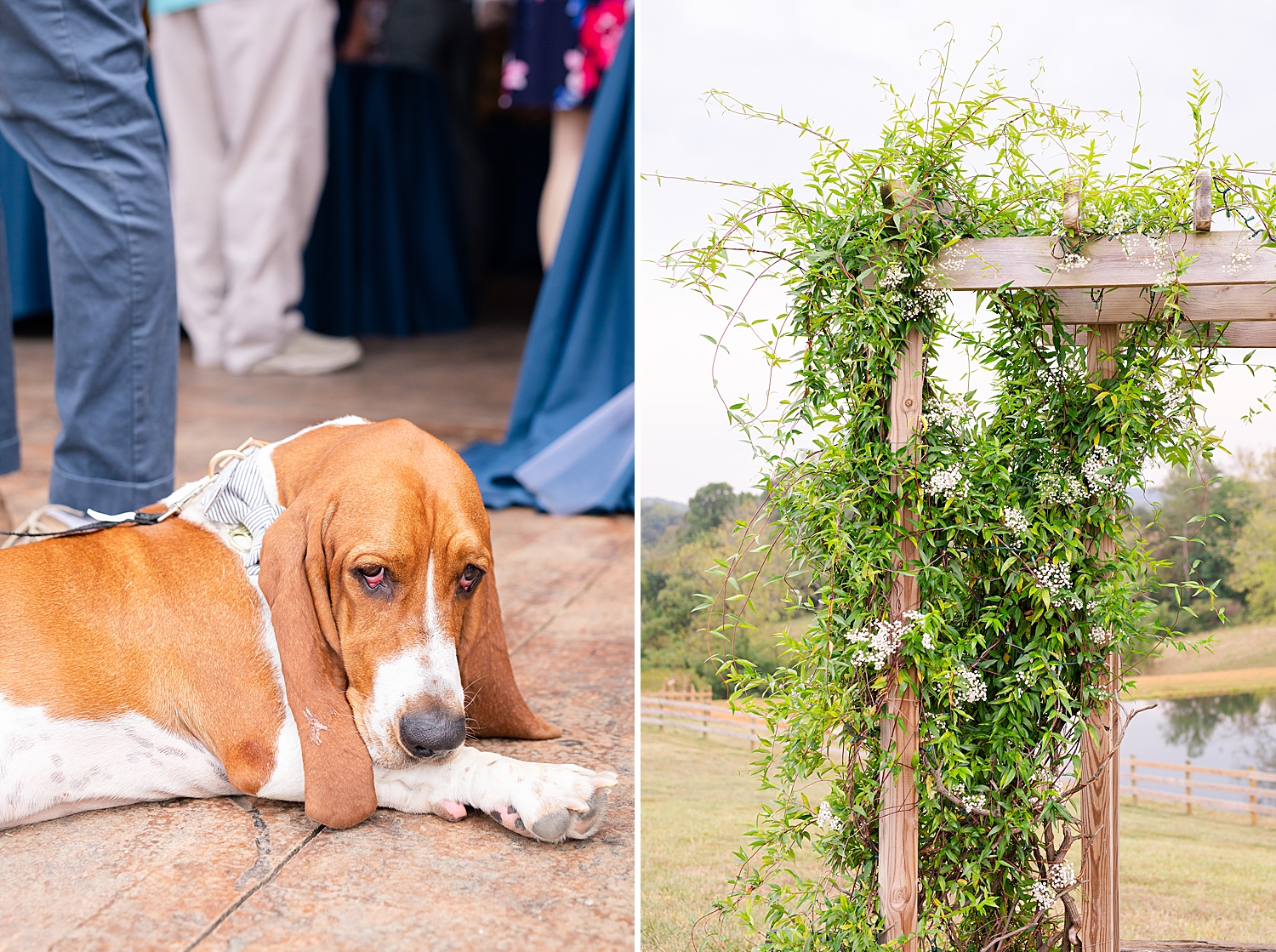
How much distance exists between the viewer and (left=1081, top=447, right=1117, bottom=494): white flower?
165 cm

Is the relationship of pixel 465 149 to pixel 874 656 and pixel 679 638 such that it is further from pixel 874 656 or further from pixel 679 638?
pixel 874 656

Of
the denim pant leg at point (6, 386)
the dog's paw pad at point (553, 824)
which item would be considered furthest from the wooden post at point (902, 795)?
the denim pant leg at point (6, 386)

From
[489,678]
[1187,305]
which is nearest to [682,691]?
[489,678]

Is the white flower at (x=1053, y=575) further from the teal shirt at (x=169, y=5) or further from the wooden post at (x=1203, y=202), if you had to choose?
the teal shirt at (x=169, y=5)

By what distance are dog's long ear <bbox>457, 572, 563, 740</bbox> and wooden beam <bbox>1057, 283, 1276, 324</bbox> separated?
97 cm

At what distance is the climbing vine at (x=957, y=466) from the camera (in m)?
1.58

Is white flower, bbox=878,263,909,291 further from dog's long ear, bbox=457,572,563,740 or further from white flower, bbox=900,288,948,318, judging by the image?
dog's long ear, bbox=457,572,563,740

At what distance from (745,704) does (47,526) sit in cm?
165

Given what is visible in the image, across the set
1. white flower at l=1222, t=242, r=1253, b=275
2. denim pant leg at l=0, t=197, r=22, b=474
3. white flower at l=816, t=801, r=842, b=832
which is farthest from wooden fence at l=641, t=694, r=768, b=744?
denim pant leg at l=0, t=197, r=22, b=474

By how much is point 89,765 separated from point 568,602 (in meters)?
1.27

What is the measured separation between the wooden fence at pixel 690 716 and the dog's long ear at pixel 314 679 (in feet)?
2.26

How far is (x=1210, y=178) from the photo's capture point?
1.52 m

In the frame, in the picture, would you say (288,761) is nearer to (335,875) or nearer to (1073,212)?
(335,875)

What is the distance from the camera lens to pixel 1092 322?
169 cm
